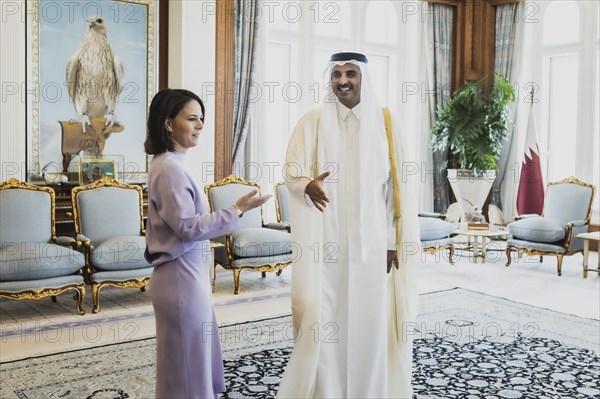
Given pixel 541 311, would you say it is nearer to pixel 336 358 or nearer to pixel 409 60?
pixel 336 358

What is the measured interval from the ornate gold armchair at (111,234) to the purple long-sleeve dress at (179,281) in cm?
A: 346

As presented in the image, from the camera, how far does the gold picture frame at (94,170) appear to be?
705 cm

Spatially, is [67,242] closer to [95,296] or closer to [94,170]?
[95,296]

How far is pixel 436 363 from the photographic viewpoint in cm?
430

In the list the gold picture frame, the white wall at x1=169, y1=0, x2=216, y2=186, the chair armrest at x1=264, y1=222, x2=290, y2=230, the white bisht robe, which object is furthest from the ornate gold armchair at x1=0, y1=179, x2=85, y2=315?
the white bisht robe

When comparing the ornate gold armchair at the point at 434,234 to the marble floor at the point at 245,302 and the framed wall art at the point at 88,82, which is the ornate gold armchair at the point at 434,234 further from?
the framed wall art at the point at 88,82

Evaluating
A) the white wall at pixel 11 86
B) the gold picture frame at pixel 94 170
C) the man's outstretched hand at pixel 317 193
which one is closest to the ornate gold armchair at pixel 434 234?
the gold picture frame at pixel 94 170

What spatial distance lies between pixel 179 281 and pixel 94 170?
511 cm

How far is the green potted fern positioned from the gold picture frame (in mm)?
5049

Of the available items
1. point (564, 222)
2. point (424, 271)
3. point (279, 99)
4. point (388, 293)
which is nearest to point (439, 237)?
point (424, 271)

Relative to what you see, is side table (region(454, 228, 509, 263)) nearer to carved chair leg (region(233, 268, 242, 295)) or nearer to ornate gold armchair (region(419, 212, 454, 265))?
ornate gold armchair (region(419, 212, 454, 265))

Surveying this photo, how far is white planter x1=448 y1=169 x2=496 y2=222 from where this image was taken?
1002 centimetres

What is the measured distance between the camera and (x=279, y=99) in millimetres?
9188

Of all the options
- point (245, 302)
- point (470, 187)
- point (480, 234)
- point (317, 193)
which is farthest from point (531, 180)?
point (317, 193)
